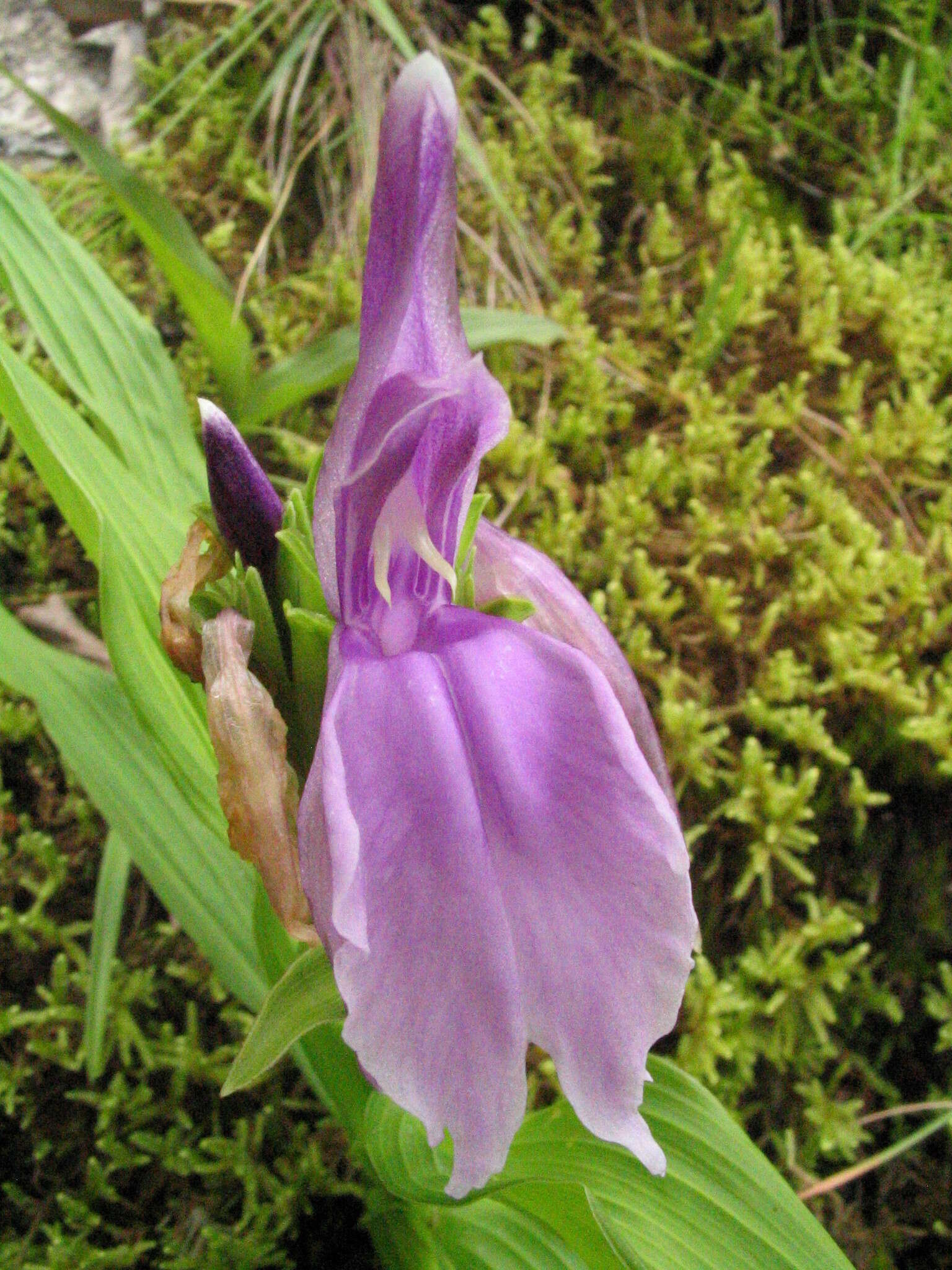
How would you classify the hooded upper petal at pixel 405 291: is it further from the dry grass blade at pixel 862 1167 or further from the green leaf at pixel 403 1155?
the dry grass blade at pixel 862 1167

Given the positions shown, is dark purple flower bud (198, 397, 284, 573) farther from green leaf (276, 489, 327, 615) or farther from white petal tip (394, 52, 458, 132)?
white petal tip (394, 52, 458, 132)

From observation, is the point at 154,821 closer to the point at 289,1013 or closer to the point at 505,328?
the point at 289,1013

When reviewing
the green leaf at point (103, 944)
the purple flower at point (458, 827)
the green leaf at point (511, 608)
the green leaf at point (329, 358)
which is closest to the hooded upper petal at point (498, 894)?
the purple flower at point (458, 827)

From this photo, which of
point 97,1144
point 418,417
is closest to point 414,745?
point 418,417

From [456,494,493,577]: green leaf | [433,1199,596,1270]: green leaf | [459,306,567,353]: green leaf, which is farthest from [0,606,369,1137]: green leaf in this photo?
[459,306,567,353]: green leaf

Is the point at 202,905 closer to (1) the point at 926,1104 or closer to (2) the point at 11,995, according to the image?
(2) the point at 11,995

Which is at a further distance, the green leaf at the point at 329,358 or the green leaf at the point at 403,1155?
the green leaf at the point at 329,358

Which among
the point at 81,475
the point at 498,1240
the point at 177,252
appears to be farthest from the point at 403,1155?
the point at 177,252
